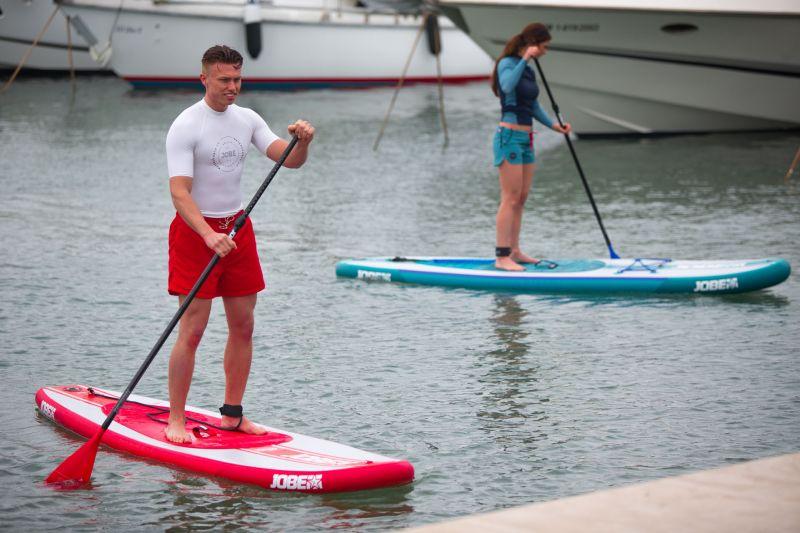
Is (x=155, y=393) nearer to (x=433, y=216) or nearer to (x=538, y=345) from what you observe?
(x=538, y=345)

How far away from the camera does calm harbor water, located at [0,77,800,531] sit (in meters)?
5.44

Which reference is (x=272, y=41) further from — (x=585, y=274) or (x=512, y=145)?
(x=585, y=274)

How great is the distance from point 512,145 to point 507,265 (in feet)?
2.89

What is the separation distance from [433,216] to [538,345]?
4.59 meters

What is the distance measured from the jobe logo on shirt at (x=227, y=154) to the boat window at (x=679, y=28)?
12101 mm

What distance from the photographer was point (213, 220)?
562cm

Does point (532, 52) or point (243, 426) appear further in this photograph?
point (532, 52)

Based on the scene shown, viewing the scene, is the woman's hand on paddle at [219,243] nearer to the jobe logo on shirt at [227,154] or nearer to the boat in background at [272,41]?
the jobe logo on shirt at [227,154]

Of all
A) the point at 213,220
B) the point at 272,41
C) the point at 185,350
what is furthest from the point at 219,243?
the point at 272,41

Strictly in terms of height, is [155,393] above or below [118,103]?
below

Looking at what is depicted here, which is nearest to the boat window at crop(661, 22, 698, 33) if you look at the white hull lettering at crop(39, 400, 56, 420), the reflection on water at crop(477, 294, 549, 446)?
the reflection on water at crop(477, 294, 549, 446)

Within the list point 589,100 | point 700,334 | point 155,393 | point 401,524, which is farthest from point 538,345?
point 589,100

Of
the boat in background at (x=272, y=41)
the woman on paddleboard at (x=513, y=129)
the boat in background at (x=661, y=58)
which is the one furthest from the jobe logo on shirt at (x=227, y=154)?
the boat in background at (x=272, y=41)

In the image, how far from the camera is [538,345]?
7.70 metres
